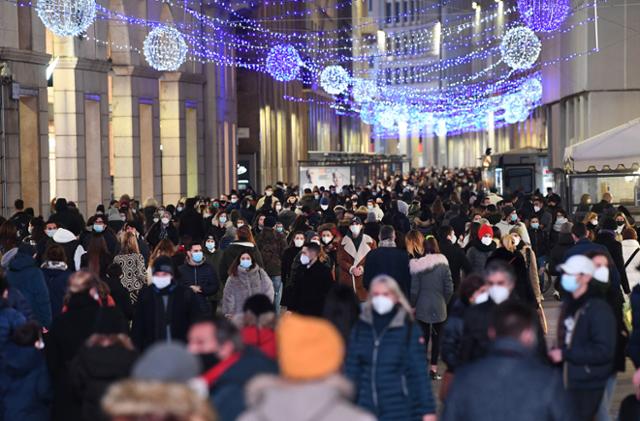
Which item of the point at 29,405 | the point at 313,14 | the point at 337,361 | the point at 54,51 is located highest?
the point at 313,14

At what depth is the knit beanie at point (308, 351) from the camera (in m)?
5.80

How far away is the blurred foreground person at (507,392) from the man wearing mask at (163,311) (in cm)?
507

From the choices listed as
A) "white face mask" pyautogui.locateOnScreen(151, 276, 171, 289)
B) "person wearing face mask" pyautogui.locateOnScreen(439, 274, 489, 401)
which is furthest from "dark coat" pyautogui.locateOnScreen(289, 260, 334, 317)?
"person wearing face mask" pyautogui.locateOnScreen(439, 274, 489, 401)

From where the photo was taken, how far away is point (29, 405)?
1036 centimetres

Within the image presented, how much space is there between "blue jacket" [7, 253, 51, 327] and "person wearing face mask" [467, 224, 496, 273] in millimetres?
5459

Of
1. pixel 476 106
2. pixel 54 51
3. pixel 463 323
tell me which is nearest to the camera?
pixel 463 323

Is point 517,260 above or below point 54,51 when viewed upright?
below

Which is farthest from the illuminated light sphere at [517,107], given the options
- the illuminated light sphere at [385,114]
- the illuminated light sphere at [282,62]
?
the illuminated light sphere at [282,62]

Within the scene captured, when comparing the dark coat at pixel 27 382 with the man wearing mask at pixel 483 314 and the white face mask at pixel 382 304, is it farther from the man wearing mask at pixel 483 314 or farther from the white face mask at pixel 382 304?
the man wearing mask at pixel 483 314

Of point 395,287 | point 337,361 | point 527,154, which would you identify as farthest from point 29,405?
point 527,154

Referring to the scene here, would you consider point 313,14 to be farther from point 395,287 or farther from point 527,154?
point 395,287

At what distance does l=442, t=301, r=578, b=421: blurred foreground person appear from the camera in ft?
23.2

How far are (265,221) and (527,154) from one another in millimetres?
35613

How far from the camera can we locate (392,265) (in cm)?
1564
